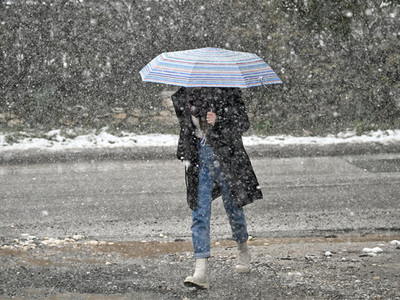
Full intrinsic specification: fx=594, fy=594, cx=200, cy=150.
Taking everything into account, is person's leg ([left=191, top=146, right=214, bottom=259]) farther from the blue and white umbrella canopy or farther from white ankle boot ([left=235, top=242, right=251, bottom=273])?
the blue and white umbrella canopy

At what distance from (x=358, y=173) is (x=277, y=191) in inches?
64.4

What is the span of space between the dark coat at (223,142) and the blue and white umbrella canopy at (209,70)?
205mm

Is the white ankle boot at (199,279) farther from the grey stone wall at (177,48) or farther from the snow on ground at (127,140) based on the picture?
the grey stone wall at (177,48)

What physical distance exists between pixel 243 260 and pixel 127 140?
662 cm

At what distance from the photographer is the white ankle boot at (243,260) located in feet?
14.8

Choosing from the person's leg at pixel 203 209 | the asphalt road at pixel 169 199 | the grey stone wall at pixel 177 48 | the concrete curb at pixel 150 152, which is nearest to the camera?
the person's leg at pixel 203 209

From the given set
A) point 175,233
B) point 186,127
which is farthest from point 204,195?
point 175,233

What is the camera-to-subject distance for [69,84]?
11945mm

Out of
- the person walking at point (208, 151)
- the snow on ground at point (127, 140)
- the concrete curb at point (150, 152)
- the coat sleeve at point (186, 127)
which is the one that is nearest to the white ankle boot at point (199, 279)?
the person walking at point (208, 151)

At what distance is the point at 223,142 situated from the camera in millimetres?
4246

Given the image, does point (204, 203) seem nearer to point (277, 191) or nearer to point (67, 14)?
point (277, 191)

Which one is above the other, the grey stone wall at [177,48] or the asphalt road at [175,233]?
the grey stone wall at [177,48]

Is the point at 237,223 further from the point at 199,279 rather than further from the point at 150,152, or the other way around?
the point at 150,152

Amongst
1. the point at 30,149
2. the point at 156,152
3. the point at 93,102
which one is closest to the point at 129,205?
the point at 156,152
